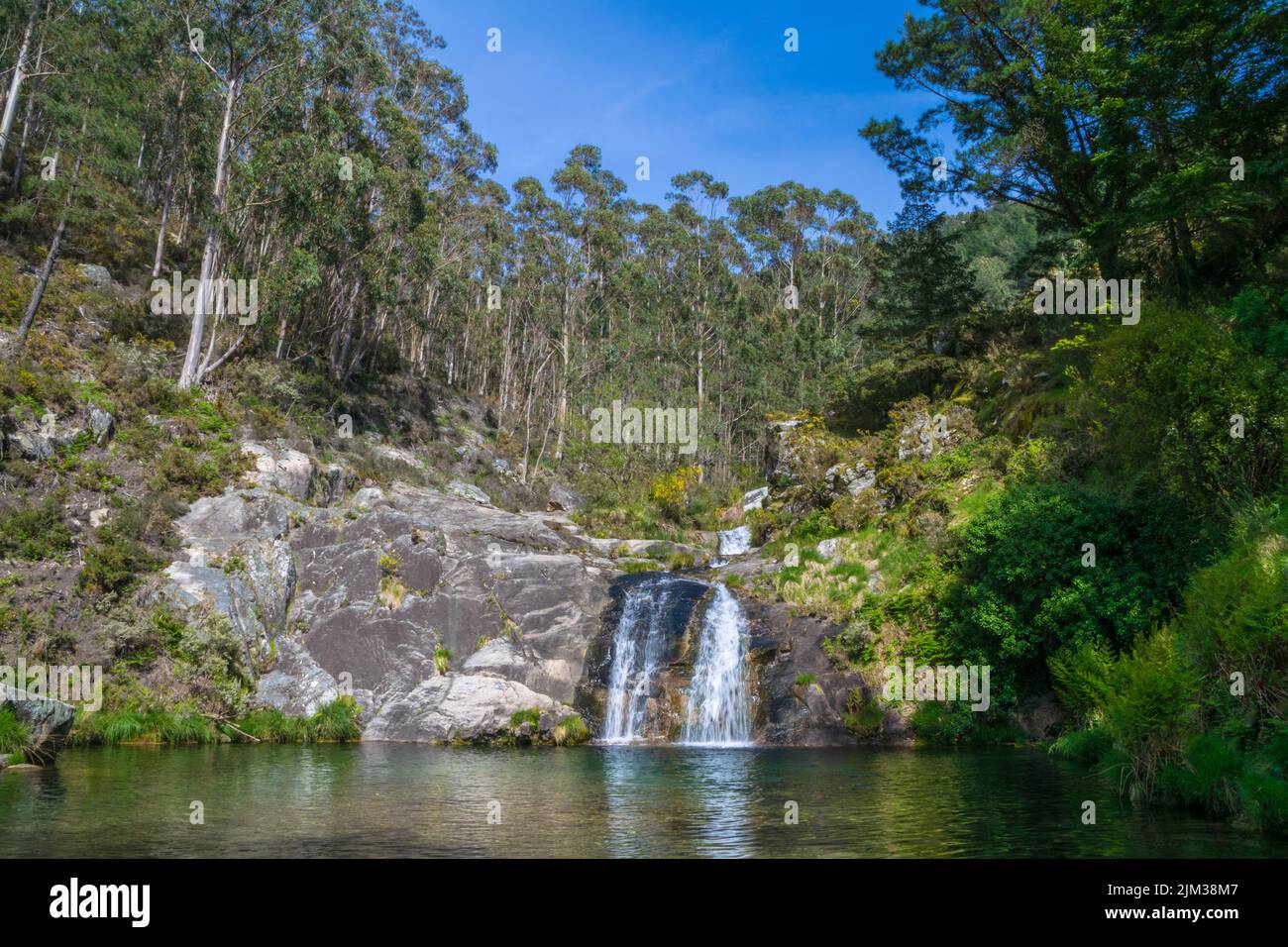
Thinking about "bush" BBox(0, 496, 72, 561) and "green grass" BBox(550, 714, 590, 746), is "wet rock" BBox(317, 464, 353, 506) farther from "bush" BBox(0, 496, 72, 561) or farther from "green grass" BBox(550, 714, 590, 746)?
"green grass" BBox(550, 714, 590, 746)

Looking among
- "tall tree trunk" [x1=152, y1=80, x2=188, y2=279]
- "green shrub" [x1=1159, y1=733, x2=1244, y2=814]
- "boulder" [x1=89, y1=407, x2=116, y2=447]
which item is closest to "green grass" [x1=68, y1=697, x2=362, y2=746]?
"boulder" [x1=89, y1=407, x2=116, y2=447]

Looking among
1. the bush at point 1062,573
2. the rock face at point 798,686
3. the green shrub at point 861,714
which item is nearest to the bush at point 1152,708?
the bush at point 1062,573

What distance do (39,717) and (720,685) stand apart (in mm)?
17063

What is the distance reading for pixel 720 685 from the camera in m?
24.6

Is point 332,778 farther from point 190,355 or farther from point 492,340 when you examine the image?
point 492,340

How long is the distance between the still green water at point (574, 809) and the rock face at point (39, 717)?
0.53 metres

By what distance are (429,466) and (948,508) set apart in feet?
92.7

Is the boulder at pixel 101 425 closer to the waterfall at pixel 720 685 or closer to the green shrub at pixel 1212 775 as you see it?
the waterfall at pixel 720 685

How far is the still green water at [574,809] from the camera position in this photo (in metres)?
9.11

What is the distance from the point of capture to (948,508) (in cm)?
2808

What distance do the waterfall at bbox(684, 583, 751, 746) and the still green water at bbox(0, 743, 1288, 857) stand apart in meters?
5.27

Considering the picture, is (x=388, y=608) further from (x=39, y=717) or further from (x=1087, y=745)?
(x=1087, y=745)

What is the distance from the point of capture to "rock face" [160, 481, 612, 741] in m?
22.6

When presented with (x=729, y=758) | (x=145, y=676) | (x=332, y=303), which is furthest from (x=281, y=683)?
(x=332, y=303)
